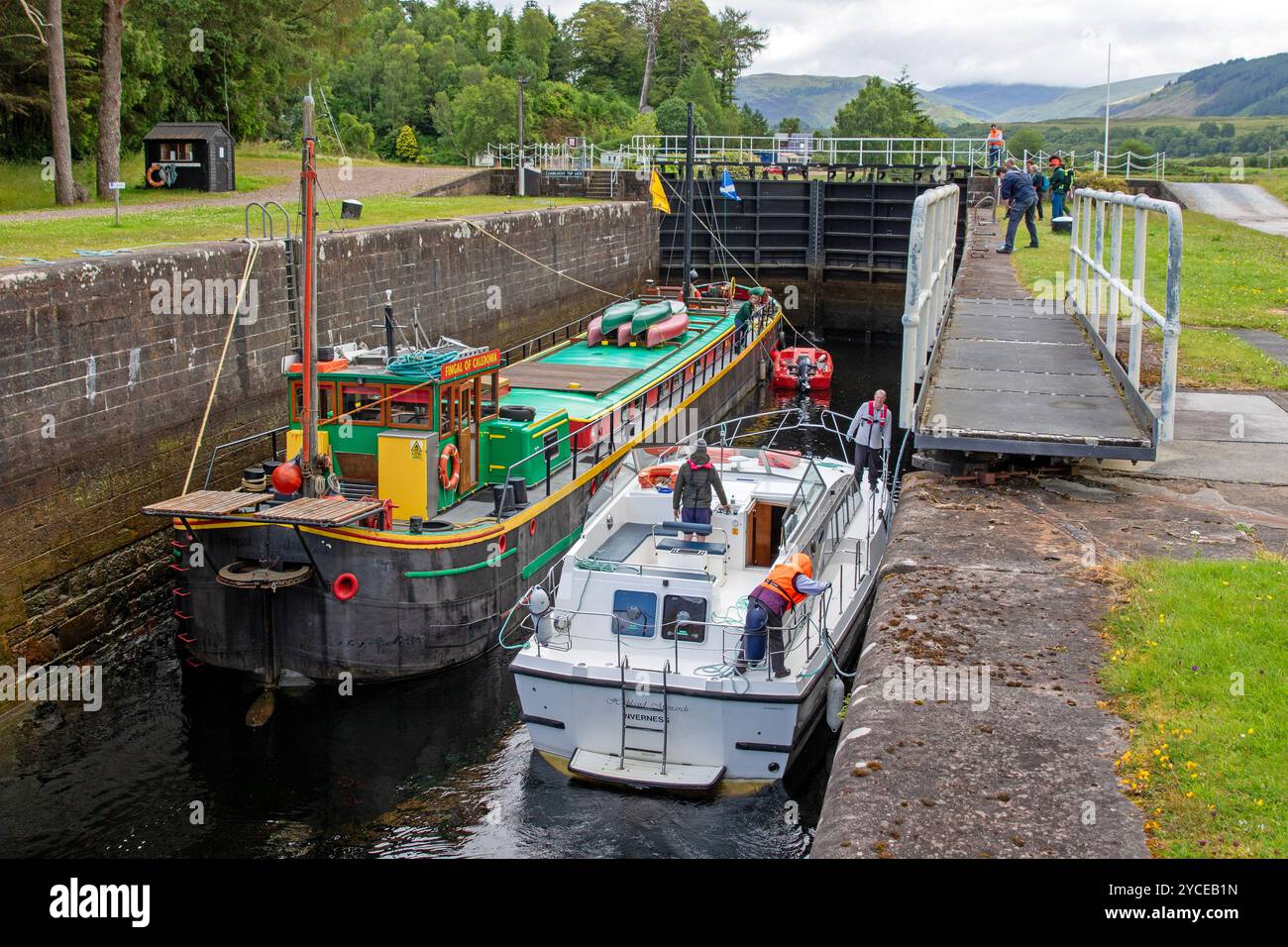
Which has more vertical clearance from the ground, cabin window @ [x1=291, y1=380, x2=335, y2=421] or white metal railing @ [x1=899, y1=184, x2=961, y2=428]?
white metal railing @ [x1=899, y1=184, x2=961, y2=428]

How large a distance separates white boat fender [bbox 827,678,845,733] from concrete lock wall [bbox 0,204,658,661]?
833 cm

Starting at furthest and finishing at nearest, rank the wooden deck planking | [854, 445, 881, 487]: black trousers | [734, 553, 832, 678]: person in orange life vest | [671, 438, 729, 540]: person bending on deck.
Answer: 1. [854, 445, 881, 487]: black trousers
2. [671, 438, 729, 540]: person bending on deck
3. the wooden deck planking
4. [734, 553, 832, 678]: person in orange life vest

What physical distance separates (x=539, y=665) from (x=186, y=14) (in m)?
29.6

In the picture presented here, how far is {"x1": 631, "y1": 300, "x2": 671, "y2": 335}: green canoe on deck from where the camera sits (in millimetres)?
26062

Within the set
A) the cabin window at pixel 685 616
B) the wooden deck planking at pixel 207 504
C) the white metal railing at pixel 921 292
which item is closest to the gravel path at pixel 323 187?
the wooden deck planking at pixel 207 504

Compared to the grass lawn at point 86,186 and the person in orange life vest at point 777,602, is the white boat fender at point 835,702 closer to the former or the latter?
the person in orange life vest at point 777,602

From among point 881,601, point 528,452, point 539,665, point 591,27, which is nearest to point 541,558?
point 528,452

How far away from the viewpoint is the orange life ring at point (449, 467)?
15.1 meters

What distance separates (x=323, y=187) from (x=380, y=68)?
40113 millimetres

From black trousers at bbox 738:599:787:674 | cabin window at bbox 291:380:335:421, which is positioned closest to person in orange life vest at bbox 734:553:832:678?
black trousers at bbox 738:599:787:674

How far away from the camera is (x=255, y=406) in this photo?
60.6ft

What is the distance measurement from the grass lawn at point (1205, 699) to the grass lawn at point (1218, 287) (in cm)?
642

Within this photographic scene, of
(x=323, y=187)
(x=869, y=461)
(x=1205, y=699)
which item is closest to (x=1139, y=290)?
(x=1205, y=699)

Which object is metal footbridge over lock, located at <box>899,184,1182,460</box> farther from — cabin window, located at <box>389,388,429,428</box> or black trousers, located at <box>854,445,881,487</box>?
cabin window, located at <box>389,388,429,428</box>
